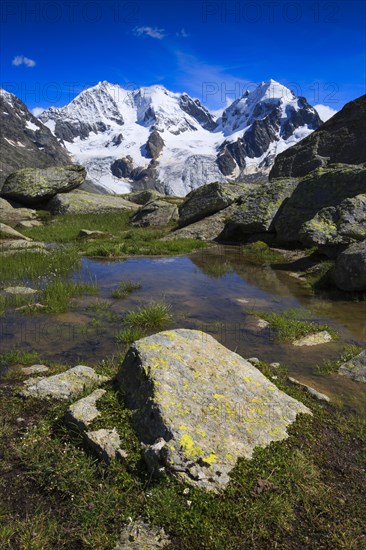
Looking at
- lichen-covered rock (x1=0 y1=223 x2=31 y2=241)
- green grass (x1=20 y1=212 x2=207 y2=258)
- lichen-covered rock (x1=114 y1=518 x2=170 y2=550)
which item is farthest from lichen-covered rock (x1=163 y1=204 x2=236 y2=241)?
lichen-covered rock (x1=114 y1=518 x2=170 y2=550)

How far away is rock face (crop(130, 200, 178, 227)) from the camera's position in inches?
1410

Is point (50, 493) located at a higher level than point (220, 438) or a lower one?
lower

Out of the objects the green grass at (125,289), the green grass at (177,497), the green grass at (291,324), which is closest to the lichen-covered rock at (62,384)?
the green grass at (177,497)

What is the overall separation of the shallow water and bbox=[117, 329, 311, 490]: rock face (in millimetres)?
2245

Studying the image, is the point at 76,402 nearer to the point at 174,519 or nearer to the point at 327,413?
the point at 174,519

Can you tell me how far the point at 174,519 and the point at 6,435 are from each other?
2831 millimetres

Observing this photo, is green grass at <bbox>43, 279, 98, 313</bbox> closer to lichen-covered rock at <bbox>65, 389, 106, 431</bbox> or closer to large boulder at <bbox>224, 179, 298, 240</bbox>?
lichen-covered rock at <bbox>65, 389, 106, 431</bbox>

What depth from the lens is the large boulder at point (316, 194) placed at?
21.6m

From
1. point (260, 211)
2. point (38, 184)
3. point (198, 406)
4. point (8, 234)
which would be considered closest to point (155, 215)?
point (260, 211)

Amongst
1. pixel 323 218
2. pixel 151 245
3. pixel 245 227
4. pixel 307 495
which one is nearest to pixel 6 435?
pixel 307 495

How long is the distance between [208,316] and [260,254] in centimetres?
1222

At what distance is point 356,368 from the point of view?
27.0 feet

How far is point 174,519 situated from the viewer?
4.23m

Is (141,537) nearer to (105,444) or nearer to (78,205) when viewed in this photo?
(105,444)
